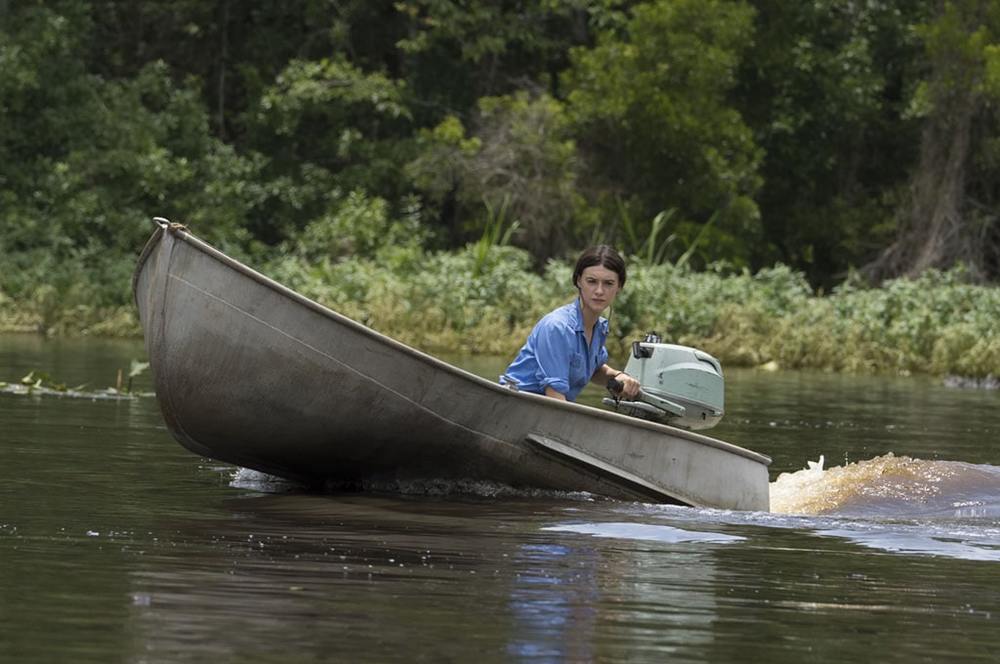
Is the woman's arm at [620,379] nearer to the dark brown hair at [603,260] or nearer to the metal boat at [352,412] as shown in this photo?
the metal boat at [352,412]

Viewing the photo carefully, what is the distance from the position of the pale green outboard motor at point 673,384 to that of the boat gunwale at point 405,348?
0.49 ft

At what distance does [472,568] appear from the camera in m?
7.32

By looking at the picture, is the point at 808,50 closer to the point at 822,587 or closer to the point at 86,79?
the point at 86,79

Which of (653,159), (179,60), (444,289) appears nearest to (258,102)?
(179,60)

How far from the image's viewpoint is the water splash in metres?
9.99

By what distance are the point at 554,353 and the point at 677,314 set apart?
16.0 meters

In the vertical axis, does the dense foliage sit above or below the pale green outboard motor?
above

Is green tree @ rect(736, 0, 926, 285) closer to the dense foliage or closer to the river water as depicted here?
the dense foliage

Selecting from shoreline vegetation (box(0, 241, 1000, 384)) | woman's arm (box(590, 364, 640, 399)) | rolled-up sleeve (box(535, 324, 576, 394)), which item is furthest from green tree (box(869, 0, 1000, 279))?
rolled-up sleeve (box(535, 324, 576, 394))

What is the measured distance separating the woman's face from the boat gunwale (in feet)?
1.58

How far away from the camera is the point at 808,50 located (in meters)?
33.7

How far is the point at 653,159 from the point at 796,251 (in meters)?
4.29

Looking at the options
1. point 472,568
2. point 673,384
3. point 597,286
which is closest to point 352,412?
point 597,286

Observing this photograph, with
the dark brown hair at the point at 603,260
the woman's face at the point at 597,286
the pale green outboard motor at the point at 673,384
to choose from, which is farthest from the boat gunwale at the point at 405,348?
the dark brown hair at the point at 603,260
